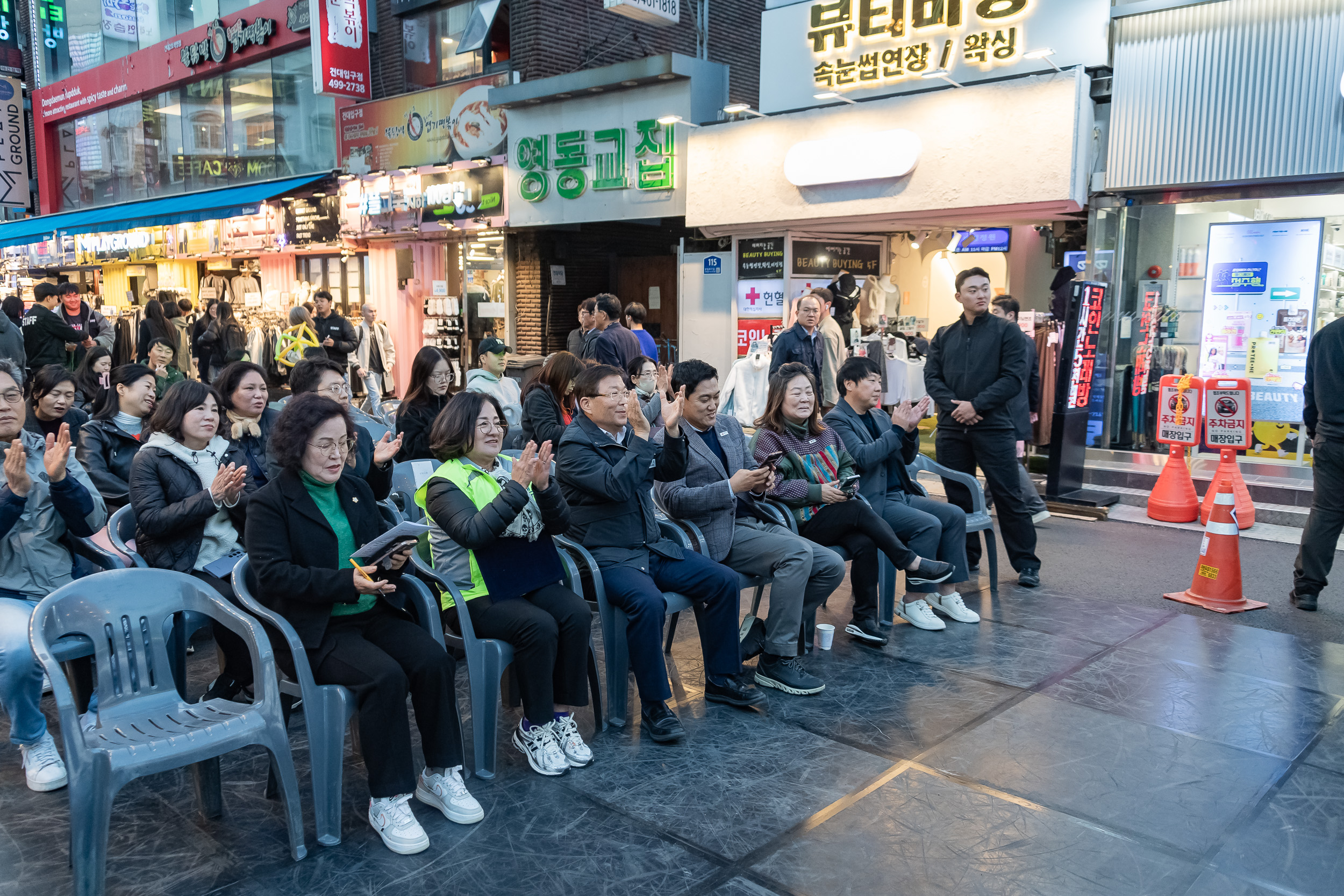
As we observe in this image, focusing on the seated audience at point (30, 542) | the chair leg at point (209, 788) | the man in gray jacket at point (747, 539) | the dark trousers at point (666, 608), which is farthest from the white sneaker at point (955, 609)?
the seated audience at point (30, 542)

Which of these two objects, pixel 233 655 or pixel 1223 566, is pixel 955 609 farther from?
pixel 233 655

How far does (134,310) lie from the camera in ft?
63.4

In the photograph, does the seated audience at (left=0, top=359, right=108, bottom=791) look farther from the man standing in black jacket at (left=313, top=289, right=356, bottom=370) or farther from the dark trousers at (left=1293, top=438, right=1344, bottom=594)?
the man standing in black jacket at (left=313, top=289, right=356, bottom=370)

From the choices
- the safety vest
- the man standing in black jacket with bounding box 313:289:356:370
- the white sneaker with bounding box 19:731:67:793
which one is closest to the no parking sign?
the safety vest

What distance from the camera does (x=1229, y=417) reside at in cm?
693

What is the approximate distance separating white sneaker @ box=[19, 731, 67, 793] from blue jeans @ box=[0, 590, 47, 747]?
0.04m

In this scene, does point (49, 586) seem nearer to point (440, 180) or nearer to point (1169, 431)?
point (1169, 431)

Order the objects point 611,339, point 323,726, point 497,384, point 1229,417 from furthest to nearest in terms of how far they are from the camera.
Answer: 1. point 611,339
2. point 497,384
3. point 1229,417
4. point 323,726

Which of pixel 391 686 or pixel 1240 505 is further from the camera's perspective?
pixel 1240 505

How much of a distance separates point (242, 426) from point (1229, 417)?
20.9 ft

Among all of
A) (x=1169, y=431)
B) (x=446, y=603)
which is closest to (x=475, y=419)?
(x=446, y=603)

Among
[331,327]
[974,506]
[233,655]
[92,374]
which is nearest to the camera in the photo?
[233,655]

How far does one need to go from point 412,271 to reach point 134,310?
7542mm

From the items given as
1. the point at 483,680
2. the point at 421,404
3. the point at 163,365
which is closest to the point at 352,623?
the point at 483,680
